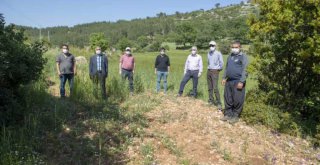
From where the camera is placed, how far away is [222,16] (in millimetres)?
188000

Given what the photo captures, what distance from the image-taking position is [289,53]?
8352mm

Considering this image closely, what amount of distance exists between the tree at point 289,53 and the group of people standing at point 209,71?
1.04 metres

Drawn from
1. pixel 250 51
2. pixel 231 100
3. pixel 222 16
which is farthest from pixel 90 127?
pixel 222 16

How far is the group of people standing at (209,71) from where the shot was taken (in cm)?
802

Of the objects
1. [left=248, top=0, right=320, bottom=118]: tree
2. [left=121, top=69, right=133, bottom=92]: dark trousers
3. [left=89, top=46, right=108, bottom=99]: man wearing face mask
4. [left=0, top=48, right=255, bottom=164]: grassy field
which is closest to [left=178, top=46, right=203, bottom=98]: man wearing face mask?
[left=0, top=48, right=255, bottom=164]: grassy field

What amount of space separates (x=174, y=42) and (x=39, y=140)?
106037mm

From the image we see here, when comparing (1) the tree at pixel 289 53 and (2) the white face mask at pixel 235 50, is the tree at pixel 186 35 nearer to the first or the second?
(1) the tree at pixel 289 53

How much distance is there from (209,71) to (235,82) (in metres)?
1.72

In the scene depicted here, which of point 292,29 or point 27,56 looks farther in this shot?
point 292,29

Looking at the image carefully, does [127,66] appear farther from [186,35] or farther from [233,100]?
[186,35]

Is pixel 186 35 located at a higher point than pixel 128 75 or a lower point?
higher

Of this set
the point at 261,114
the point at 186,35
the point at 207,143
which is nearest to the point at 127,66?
the point at 261,114

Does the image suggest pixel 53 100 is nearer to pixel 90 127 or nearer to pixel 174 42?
pixel 90 127

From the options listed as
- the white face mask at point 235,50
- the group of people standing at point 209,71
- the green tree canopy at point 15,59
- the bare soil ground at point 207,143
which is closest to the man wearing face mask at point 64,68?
the group of people standing at point 209,71
